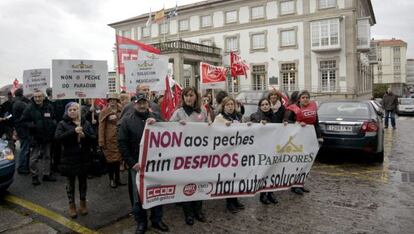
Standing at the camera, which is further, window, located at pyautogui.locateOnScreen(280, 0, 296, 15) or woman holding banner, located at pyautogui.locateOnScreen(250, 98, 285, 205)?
window, located at pyautogui.locateOnScreen(280, 0, 296, 15)

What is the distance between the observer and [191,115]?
16.2 feet

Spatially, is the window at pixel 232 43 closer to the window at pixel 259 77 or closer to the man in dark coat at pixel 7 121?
the window at pixel 259 77

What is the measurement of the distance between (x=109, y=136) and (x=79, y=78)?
1.36m

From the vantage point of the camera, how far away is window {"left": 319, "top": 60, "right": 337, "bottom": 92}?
36.8 meters

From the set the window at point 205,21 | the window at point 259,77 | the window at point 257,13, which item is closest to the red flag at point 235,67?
the window at point 259,77

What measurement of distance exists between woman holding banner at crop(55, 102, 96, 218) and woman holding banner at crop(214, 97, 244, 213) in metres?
1.96

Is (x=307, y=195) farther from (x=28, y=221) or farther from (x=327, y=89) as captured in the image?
(x=327, y=89)

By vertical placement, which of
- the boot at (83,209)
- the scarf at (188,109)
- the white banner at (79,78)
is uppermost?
the white banner at (79,78)

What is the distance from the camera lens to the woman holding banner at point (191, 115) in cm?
475

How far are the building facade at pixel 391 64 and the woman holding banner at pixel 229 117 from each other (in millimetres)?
120473

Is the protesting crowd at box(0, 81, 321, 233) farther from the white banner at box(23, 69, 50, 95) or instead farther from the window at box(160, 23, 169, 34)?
Answer: the window at box(160, 23, 169, 34)

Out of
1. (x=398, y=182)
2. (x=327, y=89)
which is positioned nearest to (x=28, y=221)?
(x=398, y=182)

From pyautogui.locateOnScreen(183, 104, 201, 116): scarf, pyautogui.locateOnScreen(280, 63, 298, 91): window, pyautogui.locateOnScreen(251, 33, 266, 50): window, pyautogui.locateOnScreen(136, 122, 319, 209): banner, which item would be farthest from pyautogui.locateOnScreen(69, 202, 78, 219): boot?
pyautogui.locateOnScreen(251, 33, 266, 50): window

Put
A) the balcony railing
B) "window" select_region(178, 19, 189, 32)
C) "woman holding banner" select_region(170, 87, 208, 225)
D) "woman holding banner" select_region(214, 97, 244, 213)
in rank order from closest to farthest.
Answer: "woman holding banner" select_region(170, 87, 208, 225) < "woman holding banner" select_region(214, 97, 244, 213) < the balcony railing < "window" select_region(178, 19, 189, 32)
